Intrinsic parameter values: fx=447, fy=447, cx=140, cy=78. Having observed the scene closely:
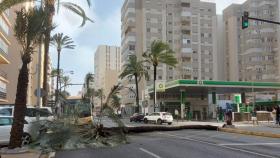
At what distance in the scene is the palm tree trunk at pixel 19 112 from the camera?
16.7 m

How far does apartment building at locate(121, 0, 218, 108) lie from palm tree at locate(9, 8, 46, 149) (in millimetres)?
97112

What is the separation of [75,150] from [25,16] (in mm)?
5434

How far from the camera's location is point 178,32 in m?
120

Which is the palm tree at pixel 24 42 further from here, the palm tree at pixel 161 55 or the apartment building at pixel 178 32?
the apartment building at pixel 178 32

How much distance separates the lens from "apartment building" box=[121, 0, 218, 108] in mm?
115938

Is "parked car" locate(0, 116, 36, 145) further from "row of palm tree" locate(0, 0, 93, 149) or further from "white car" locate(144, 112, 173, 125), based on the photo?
"white car" locate(144, 112, 173, 125)

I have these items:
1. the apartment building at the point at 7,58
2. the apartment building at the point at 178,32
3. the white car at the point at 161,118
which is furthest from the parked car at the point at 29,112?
the apartment building at the point at 178,32

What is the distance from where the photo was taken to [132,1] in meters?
118

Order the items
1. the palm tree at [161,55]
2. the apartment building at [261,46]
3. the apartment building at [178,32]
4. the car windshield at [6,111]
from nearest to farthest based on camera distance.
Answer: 1. the car windshield at [6,111]
2. the palm tree at [161,55]
3. the apartment building at [178,32]
4. the apartment building at [261,46]

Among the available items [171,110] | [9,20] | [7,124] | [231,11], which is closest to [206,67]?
[231,11]

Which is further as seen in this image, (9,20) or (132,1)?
(132,1)

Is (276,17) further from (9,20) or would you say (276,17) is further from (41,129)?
(41,129)

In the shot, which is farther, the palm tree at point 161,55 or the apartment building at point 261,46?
the apartment building at point 261,46

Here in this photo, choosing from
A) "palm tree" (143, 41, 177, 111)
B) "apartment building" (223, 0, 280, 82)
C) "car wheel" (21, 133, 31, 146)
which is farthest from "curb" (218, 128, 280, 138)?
"apartment building" (223, 0, 280, 82)
